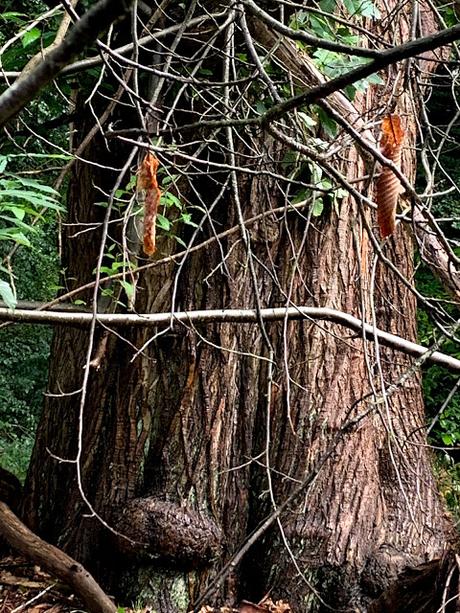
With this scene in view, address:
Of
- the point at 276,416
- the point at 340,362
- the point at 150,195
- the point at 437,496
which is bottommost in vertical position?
the point at 437,496

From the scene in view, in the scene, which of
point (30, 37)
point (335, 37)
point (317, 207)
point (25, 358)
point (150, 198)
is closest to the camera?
point (150, 198)

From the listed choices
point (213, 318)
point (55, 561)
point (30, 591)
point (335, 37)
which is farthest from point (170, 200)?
point (30, 591)

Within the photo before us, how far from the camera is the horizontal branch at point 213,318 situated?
2137mm

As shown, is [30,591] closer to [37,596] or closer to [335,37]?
[37,596]

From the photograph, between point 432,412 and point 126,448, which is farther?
point 432,412

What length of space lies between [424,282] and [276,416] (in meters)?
3.84

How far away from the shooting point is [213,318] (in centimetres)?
231

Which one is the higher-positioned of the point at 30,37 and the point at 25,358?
the point at 30,37

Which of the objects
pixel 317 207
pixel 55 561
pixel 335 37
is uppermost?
pixel 335 37

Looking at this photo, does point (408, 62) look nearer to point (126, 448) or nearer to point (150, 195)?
point (150, 195)

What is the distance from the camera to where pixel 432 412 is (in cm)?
649

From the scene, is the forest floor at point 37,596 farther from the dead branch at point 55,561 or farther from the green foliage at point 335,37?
the green foliage at point 335,37

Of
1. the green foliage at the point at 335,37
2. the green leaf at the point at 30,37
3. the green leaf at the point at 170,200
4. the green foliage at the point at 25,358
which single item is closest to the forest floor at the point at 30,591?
the green leaf at the point at 170,200

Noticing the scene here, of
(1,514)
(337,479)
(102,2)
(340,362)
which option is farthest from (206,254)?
(102,2)
